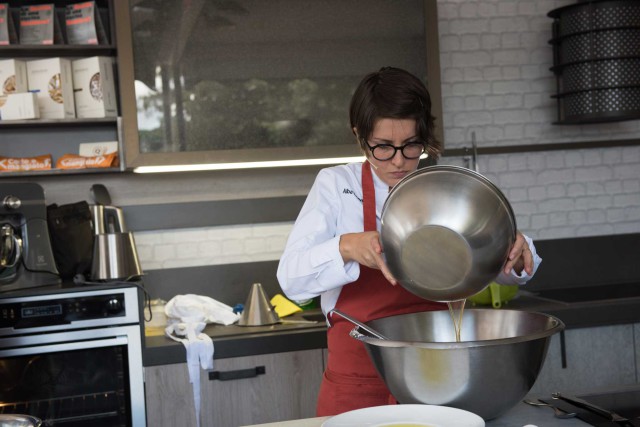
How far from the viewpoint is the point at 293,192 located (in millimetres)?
3465

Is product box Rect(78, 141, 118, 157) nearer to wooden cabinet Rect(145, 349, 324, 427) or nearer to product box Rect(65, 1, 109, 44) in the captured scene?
product box Rect(65, 1, 109, 44)

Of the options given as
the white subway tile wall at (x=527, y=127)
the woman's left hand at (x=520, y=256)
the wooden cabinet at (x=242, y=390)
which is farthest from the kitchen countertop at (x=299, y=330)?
the woman's left hand at (x=520, y=256)

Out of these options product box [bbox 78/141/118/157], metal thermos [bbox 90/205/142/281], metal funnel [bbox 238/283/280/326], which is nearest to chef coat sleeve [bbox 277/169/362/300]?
metal funnel [bbox 238/283/280/326]

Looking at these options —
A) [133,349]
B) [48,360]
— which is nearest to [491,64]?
[133,349]

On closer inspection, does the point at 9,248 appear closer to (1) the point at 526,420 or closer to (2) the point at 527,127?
(1) the point at 526,420

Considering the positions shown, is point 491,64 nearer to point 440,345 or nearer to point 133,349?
point 133,349

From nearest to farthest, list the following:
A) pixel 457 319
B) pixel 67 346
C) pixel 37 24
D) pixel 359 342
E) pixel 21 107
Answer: pixel 457 319, pixel 359 342, pixel 67 346, pixel 21 107, pixel 37 24

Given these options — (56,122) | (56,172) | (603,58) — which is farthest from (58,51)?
(603,58)

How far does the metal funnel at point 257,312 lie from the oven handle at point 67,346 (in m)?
0.45

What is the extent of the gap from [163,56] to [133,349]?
109 centimetres

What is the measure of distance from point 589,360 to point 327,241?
5.58 feet

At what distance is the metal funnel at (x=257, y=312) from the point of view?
2922mm

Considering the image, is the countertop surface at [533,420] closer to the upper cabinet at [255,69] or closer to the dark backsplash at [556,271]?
the upper cabinet at [255,69]

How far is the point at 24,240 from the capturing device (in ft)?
9.48
